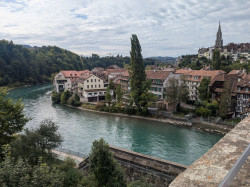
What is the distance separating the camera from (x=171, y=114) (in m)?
28.5

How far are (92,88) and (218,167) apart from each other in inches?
1573

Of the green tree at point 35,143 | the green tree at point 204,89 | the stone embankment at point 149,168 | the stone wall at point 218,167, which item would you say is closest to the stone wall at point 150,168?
the stone embankment at point 149,168

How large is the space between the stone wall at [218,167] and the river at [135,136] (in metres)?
15.0

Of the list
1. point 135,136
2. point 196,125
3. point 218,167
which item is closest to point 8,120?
point 218,167

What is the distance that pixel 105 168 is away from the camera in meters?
7.86

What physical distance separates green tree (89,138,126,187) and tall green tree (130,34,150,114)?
69.6 ft

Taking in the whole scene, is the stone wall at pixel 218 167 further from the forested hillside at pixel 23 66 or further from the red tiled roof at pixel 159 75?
the forested hillside at pixel 23 66

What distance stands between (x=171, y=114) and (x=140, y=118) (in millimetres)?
4781

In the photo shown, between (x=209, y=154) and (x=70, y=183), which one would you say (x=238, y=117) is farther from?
(x=209, y=154)

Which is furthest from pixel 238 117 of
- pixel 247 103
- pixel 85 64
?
pixel 85 64

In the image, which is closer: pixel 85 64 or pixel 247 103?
pixel 247 103

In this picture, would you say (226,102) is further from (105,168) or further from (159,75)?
(105,168)

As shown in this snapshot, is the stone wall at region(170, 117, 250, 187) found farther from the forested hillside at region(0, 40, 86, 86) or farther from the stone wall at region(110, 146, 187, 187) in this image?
the forested hillside at region(0, 40, 86, 86)

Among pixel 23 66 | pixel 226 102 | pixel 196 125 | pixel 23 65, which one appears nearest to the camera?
pixel 226 102
